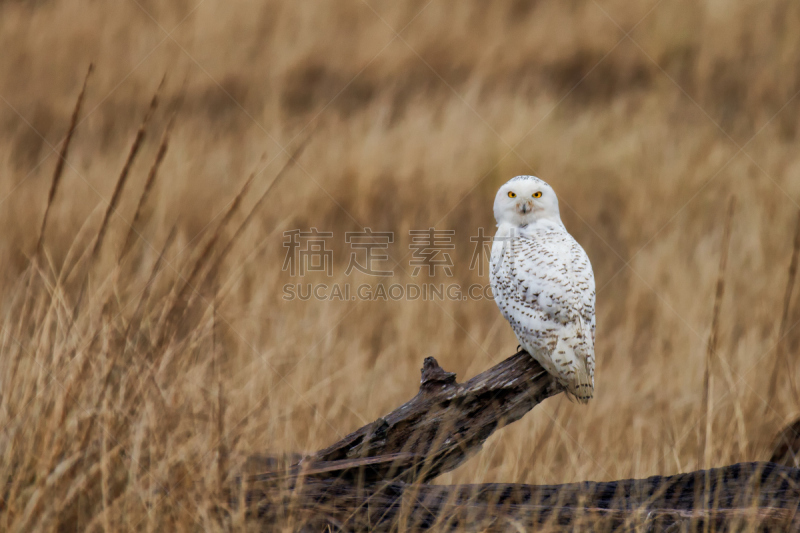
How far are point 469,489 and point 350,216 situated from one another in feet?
12.8

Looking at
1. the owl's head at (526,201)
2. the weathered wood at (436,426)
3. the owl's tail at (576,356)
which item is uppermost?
the owl's head at (526,201)

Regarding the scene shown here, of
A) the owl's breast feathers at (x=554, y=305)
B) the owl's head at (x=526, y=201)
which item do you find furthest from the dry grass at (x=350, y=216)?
the owl's head at (x=526, y=201)

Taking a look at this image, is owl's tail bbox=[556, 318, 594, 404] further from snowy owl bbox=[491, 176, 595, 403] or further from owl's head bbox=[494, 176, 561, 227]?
owl's head bbox=[494, 176, 561, 227]

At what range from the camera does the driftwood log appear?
69.1 inches

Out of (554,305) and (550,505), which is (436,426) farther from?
(554,305)

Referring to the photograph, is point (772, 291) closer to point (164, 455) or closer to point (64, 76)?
point (164, 455)

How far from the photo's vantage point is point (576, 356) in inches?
83.5

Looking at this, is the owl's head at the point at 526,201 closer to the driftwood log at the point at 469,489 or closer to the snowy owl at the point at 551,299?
the snowy owl at the point at 551,299

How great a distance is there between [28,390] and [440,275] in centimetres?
362

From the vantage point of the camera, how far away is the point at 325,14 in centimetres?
835

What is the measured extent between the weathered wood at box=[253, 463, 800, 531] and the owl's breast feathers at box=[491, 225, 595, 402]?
0.36 m

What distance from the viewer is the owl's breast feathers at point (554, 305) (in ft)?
6.89

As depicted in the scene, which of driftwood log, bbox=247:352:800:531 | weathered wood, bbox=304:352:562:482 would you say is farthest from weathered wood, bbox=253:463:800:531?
weathered wood, bbox=304:352:562:482

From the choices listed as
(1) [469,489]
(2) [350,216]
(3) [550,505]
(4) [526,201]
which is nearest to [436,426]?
(1) [469,489]
